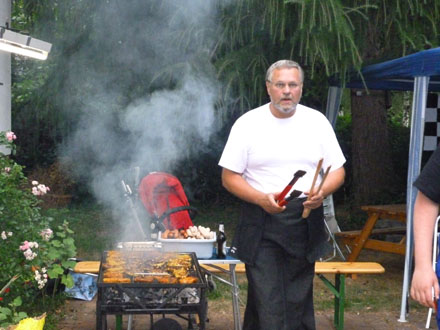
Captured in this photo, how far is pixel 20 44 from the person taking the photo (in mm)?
5477

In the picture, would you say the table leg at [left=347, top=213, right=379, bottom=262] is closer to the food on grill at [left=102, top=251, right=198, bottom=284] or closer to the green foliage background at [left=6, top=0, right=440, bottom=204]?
the green foliage background at [left=6, top=0, right=440, bottom=204]

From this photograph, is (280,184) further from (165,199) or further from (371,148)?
(371,148)

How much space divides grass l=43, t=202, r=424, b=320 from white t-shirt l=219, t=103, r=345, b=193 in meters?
2.37

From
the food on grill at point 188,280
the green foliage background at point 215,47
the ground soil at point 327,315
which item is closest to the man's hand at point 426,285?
the food on grill at point 188,280

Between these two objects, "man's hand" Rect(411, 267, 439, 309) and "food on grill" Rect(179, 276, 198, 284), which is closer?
"man's hand" Rect(411, 267, 439, 309)

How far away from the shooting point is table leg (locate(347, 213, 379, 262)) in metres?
7.47

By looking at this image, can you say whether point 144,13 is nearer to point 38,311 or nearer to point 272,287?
point 38,311

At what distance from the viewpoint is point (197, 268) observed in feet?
14.3

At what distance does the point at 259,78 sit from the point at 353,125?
10.3 feet

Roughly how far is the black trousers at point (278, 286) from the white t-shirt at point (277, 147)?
39cm

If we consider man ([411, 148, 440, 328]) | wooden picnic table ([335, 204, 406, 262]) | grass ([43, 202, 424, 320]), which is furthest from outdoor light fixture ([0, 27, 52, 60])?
wooden picnic table ([335, 204, 406, 262])

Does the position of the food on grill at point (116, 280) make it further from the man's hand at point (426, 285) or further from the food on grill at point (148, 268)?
the man's hand at point (426, 285)

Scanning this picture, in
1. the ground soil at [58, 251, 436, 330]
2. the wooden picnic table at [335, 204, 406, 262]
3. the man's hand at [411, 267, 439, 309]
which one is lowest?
the ground soil at [58, 251, 436, 330]

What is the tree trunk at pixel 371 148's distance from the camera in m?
10.2
